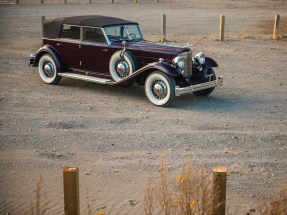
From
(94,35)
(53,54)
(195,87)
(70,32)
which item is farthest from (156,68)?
(53,54)

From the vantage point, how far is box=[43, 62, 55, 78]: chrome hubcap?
11525 millimetres

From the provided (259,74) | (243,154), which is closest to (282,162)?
(243,154)

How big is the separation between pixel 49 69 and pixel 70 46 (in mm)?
890

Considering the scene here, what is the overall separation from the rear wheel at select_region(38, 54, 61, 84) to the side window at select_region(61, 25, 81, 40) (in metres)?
0.65

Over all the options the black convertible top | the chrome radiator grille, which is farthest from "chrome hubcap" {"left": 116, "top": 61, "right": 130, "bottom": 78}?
the chrome radiator grille

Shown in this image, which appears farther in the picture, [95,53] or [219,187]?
[95,53]

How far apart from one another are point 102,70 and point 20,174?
4.69 m

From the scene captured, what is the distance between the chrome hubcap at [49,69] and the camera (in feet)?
37.8

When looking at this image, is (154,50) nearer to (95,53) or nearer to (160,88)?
(160,88)

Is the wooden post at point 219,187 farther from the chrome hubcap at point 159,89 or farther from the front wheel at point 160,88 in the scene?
the chrome hubcap at point 159,89

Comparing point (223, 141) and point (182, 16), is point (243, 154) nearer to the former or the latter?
point (223, 141)

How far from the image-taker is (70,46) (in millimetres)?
11125

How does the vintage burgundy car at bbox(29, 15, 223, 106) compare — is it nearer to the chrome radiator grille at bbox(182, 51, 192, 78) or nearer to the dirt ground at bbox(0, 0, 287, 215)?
the chrome radiator grille at bbox(182, 51, 192, 78)

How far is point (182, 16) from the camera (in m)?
27.3
